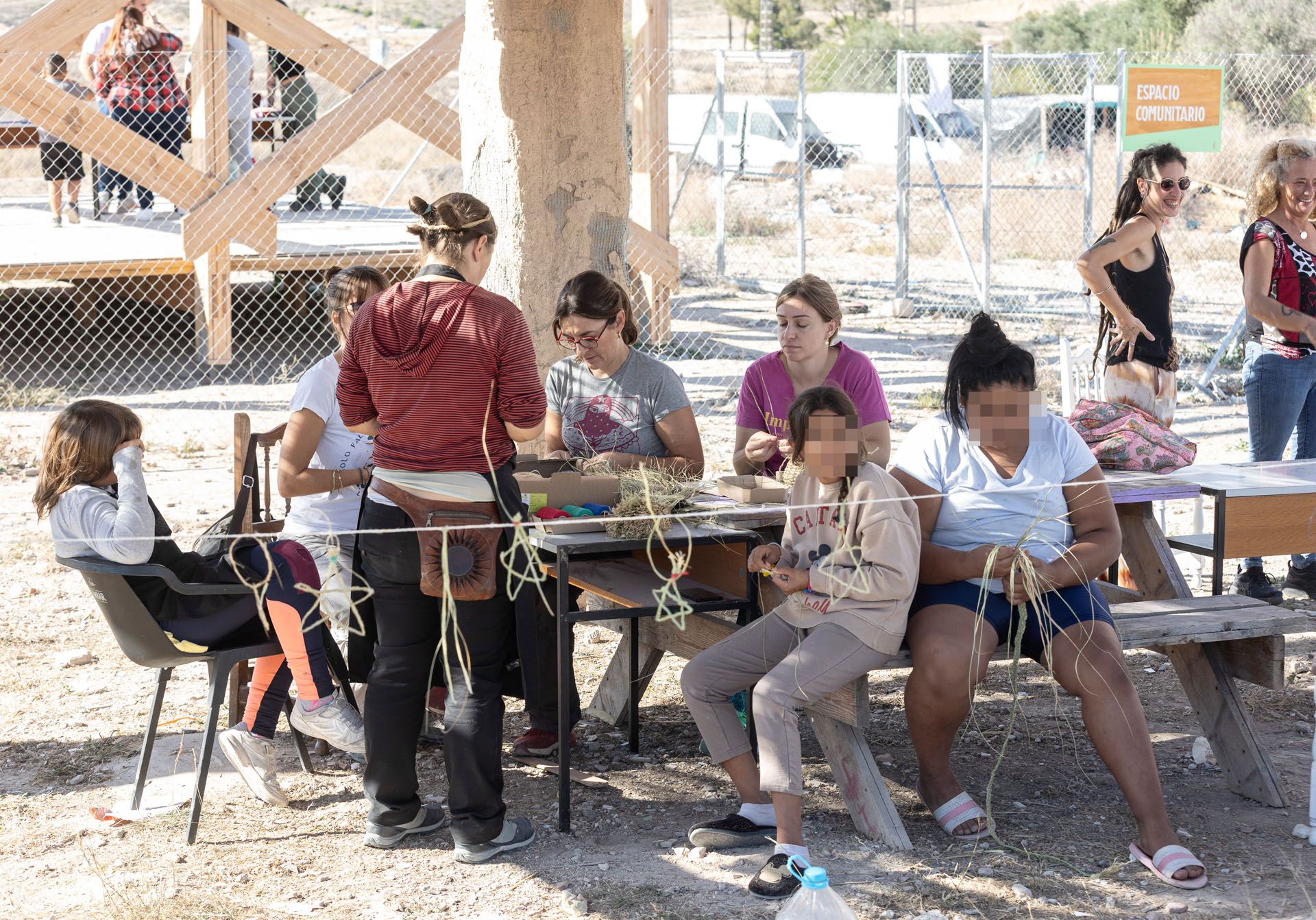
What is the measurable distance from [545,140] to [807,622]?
306 centimetres

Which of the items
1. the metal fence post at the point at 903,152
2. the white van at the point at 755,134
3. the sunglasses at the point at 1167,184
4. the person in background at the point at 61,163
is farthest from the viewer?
the white van at the point at 755,134

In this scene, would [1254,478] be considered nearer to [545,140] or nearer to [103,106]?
[545,140]

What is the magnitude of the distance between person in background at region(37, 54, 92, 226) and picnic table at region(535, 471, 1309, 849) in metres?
8.73

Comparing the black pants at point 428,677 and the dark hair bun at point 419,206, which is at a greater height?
the dark hair bun at point 419,206

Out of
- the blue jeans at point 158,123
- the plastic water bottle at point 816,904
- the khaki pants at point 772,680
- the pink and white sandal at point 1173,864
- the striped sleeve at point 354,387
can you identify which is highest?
the blue jeans at point 158,123

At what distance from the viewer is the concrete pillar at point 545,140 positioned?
19.8 ft

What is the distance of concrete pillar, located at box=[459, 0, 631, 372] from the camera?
6.04 m

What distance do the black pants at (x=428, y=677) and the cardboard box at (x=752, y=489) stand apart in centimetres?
91

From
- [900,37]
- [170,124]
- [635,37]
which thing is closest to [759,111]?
[635,37]

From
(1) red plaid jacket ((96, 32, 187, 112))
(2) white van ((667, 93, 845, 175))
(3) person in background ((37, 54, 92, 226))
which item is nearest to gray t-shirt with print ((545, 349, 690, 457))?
(1) red plaid jacket ((96, 32, 187, 112))

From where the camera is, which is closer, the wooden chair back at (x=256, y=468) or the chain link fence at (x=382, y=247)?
the wooden chair back at (x=256, y=468)

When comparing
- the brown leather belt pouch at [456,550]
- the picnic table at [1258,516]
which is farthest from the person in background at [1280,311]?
the brown leather belt pouch at [456,550]

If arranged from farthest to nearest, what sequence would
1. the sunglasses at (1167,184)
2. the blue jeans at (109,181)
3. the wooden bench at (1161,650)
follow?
1. the blue jeans at (109,181)
2. the sunglasses at (1167,184)
3. the wooden bench at (1161,650)

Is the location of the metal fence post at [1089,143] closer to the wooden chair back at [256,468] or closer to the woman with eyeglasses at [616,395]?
the woman with eyeglasses at [616,395]
